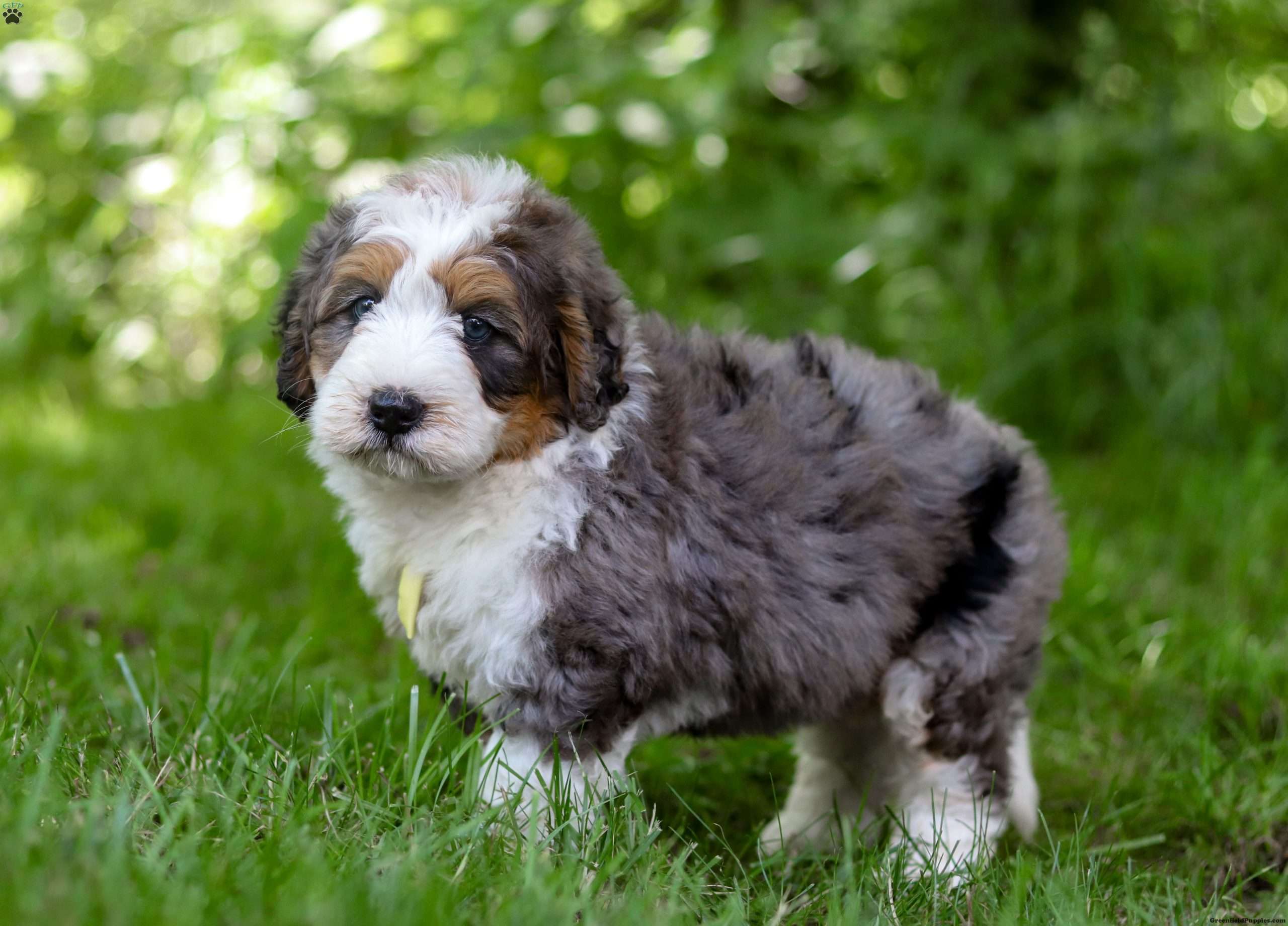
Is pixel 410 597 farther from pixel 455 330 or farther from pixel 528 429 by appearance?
pixel 455 330

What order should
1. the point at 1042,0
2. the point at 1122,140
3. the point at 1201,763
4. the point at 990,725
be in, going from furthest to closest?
the point at 1042,0 → the point at 1122,140 → the point at 1201,763 → the point at 990,725

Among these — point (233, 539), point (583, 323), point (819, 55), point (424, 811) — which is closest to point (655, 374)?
point (583, 323)

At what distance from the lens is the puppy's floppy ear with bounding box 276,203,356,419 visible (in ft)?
10.7

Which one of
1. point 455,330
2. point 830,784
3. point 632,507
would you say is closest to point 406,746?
point 632,507

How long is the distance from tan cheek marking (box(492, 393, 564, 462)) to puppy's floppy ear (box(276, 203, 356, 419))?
1.69 feet

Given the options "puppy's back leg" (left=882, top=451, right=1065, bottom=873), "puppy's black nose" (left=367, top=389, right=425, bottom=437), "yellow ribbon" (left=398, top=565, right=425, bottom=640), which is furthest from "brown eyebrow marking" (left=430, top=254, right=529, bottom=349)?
"puppy's back leg" (left=882, top=451, right=1065, bottom=873)

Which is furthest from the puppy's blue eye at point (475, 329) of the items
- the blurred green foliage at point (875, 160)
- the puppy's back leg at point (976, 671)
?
the blurred green foliage at point (875, 160)

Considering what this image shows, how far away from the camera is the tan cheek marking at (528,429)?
10.3 ft

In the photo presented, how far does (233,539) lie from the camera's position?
571 cm

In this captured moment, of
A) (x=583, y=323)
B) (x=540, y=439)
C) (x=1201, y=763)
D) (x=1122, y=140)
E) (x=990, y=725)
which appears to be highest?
(x=583, y=323)

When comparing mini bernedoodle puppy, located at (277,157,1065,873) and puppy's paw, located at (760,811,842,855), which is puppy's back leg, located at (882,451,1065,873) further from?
puppy's paw, located at (760,811,842,855)

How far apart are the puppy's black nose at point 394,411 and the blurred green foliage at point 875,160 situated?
3.49 m

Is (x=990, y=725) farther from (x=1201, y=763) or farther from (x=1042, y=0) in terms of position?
(x=1042, y=0)

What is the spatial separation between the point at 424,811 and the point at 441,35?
17.7ft
